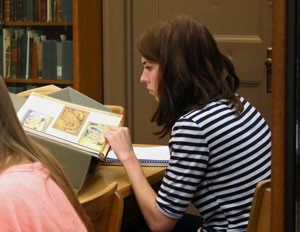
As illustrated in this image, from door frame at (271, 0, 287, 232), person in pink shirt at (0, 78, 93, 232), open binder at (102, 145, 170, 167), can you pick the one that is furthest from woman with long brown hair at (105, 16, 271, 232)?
door frame at (271, 0, 287, 232)

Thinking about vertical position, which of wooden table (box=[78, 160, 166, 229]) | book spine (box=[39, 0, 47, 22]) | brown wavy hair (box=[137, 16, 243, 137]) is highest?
book spine (box=[39, 0, 47, 22])

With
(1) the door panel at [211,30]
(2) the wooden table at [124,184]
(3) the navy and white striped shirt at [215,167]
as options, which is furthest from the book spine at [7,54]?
(3) the navy and white striped shirt at [215,167]

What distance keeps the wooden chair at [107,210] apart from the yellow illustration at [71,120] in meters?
0.31

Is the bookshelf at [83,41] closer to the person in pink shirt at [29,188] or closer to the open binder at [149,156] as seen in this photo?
the open binder at [149,156]

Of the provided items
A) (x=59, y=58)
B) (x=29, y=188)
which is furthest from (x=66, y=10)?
(x=29, y=188)

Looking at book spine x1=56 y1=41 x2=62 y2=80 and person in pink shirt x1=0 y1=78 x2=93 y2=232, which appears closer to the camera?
person in pink shirt x1=0 y1=78 x2=93 y2=232

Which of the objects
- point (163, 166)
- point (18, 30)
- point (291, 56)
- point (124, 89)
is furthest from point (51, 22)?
point (291, 56)

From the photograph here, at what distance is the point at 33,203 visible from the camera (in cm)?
120

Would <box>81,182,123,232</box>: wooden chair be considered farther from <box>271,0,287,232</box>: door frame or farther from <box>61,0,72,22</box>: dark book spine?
<box>61,0,72,22</box>: dark book spine

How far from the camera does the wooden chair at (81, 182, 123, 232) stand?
172cm

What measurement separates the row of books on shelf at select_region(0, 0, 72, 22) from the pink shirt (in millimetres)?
2953

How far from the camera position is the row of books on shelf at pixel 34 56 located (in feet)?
13.8

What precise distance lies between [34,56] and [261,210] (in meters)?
3.00

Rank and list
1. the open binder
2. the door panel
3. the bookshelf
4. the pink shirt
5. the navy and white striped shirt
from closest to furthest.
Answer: the pink shirt → the navy and white striped shirt → the open binder → the door panel → the bookshelf
